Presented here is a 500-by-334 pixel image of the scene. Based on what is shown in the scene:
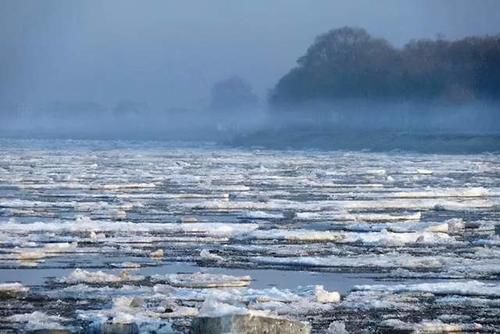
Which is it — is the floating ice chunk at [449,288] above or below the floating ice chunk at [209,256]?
below

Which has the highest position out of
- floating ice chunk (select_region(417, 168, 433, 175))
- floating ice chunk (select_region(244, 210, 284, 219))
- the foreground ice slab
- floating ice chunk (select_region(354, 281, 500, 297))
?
the foreground ice slab

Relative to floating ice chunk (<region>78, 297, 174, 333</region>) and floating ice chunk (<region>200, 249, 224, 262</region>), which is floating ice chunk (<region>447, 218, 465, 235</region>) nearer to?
floating ice chunk (<region>200, 249, 224, 262</region>)

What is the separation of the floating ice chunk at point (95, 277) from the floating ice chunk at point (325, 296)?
2385 mm

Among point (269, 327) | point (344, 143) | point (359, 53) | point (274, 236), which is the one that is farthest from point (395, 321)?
point (359, 53)

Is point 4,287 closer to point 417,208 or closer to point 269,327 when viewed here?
point 269,327

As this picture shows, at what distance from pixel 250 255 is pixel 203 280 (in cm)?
285

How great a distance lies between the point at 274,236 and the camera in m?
19.4

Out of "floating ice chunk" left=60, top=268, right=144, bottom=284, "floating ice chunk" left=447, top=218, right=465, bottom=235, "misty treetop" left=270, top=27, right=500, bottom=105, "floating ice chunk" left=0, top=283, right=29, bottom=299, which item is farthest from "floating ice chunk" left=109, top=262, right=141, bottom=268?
"misty treetop" left=270, top=27, right=500, bottom=105

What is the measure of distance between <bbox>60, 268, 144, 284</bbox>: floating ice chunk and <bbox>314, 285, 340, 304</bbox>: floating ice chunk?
7.82 ft

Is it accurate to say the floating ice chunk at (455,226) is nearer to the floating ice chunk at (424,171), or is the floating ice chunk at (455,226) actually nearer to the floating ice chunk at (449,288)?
the floating ice chunk at (449,288)

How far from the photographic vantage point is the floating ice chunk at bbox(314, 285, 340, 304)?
13.1m

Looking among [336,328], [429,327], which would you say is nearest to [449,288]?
[429,327]

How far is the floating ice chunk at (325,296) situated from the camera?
1308 cm

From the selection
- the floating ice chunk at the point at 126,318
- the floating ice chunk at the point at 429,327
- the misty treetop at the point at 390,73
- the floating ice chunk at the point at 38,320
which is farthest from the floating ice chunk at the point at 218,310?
the misty treetop at the point at 390,73
